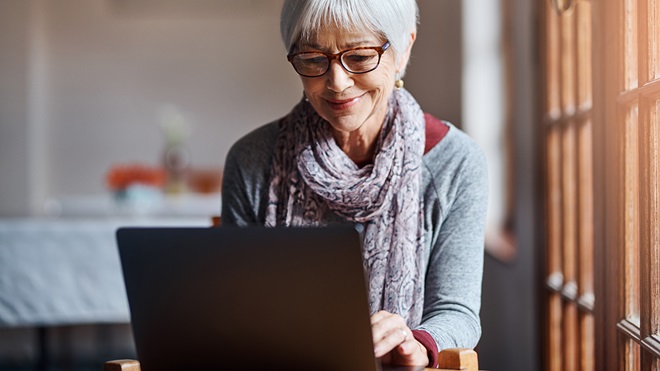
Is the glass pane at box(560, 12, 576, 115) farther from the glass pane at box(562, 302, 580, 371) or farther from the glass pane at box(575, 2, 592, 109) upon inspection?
the glass pane at box(562, 302, 580, 371)

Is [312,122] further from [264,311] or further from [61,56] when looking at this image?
[61,56]

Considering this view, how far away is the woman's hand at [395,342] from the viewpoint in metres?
1.02

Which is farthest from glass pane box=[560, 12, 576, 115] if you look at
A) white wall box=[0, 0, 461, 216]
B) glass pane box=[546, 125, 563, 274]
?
white wall box=[0, 0, 461, 216]

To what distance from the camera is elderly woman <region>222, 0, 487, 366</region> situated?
1316 mm

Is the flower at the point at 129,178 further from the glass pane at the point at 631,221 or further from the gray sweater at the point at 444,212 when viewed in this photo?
the glass pane at the point at 631,221

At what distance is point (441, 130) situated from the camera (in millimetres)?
1542

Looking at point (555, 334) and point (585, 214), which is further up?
point (585, 214)

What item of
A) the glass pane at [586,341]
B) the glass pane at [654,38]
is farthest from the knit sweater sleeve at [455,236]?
the glass pane at [586,341]

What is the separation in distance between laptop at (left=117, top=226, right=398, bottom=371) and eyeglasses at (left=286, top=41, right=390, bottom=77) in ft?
1.61

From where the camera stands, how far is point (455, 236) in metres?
1.41

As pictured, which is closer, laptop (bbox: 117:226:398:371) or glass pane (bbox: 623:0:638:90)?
laptop (bbox: 117:226:398:371)

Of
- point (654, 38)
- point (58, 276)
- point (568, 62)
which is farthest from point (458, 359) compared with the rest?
point (58, 276)

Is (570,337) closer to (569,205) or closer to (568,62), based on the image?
(569,205)

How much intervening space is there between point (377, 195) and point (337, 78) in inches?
9.7
